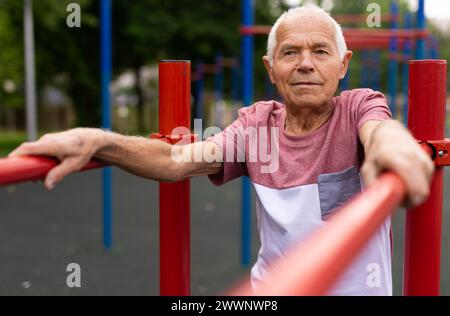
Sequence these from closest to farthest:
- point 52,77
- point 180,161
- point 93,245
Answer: point 180,161 < point 93,245 < point 52,77

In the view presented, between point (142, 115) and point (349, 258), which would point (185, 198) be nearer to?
point (349, 258)

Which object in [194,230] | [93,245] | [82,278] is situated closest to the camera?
[82,278]

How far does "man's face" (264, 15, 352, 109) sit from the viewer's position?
1756mm

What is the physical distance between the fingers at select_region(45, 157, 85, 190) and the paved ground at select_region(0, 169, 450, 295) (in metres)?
2.87

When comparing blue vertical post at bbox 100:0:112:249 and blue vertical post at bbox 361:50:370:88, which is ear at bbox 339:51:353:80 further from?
blue vertical post at bbox 361:50:370:88

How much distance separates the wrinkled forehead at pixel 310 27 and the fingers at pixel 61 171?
0.75 meters

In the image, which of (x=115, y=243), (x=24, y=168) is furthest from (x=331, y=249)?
(x=115, y=243)

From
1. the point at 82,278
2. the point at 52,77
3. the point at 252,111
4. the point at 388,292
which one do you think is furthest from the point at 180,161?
the point at 52,77

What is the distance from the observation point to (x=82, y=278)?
4.46 metres

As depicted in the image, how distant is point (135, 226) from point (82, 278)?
74.1 inches

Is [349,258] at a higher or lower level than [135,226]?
higher

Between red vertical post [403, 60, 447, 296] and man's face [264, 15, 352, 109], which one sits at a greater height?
man's face [264, 15, 352, 109]

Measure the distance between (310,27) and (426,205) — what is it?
1.95 feet

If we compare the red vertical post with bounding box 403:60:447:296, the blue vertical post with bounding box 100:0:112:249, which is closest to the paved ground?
the blue vertical post with bounding box 100:0:112:249
